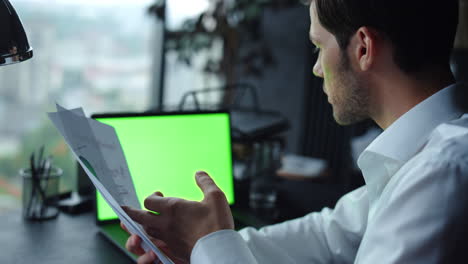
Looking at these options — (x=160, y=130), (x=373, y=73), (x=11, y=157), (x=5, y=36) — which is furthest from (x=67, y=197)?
(x=11, y=157)

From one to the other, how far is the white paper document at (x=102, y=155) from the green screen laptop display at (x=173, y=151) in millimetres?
313

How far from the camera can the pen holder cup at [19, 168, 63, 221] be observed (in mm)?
1176

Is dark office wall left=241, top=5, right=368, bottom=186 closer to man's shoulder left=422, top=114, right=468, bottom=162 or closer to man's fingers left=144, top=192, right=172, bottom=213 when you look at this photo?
man's shoulder left=422, top=114, right=468, bottom=162

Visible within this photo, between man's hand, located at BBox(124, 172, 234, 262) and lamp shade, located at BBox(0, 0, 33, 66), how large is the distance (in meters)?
0.39

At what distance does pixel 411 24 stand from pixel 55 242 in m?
0.93

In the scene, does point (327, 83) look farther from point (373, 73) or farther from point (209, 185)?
point (209, 185)

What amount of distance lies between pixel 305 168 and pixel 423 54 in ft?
4.83

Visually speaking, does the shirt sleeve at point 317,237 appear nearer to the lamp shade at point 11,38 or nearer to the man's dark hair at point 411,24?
the man's dark hair at point 411,24

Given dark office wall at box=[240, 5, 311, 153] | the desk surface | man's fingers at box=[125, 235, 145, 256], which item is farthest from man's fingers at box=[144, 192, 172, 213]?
dark office wall at box=[240, 5, 311, 153]

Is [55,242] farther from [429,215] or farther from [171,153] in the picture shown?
[429,215]

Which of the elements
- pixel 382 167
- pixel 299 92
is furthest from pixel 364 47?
pixel 299 92

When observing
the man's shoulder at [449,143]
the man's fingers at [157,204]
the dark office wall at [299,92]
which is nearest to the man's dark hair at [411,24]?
the man's shoulder at [449,143]

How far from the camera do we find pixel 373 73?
2.85 ft

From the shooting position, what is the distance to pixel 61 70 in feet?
7.78
